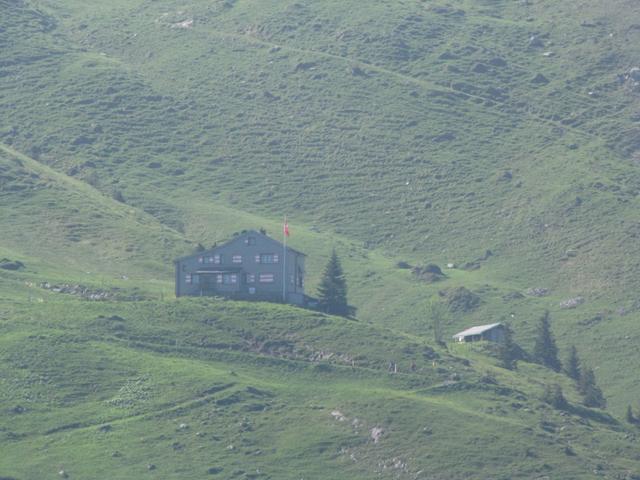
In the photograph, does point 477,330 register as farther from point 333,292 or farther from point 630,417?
point 630,417

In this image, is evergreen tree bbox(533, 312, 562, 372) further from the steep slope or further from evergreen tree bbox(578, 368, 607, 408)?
evergreen tree bbox(578, 368, 607, 408)

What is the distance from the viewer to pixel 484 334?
19062 cm

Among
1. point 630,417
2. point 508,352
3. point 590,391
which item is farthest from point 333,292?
point 630,417

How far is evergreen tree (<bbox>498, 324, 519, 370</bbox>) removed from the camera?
176375 mm

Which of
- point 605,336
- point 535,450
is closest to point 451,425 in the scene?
point 535,450

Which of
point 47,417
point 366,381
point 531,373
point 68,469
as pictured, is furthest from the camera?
point 531,373

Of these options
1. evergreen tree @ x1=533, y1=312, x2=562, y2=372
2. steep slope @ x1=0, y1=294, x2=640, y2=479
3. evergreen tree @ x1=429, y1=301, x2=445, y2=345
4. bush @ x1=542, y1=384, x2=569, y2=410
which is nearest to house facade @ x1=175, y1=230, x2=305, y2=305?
steep slope @ x1=0, y1=294, x2=640, y2=479

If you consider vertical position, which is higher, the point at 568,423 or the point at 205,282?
the point at 205,282

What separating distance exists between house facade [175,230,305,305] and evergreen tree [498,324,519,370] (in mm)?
20044

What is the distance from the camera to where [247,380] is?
6334 inches

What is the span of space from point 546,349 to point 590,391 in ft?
51.0

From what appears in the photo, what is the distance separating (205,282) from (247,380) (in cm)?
2446

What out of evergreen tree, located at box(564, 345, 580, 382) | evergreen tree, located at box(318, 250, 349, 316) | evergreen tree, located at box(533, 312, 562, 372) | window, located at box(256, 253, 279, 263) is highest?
window, located at box(256, 253, 279, 263)

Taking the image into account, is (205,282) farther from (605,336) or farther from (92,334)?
(605,336)
